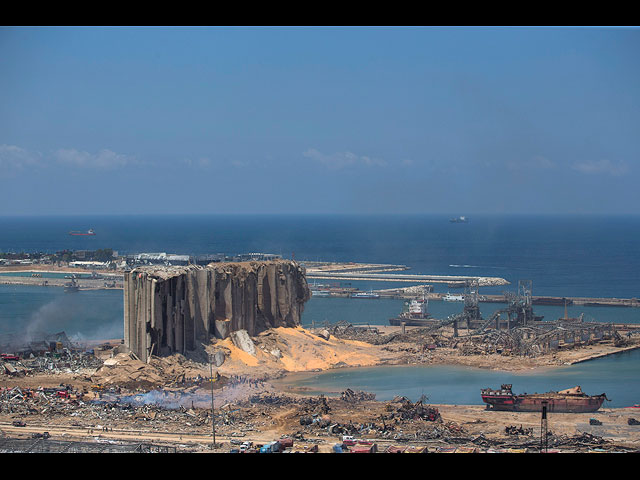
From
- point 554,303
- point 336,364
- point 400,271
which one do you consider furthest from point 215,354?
point 400,271

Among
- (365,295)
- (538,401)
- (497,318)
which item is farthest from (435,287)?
(538,401)

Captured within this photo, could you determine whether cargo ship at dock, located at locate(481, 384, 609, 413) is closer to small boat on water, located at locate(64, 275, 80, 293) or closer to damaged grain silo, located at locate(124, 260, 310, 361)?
damaged grain silo, located at locate(124, 260, 310, 361)

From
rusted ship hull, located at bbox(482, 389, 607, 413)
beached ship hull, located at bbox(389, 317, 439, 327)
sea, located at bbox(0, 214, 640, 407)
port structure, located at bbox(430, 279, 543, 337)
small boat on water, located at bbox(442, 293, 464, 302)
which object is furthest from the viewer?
small boat on water, located at bbox(442, 293, 464, 302)

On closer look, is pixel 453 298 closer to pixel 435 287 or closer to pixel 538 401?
pixel 435 287

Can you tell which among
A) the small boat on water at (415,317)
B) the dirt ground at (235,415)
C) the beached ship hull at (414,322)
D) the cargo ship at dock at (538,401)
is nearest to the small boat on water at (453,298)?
the small boat on water at (415,317)

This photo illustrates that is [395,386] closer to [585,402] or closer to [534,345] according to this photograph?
[585,402]

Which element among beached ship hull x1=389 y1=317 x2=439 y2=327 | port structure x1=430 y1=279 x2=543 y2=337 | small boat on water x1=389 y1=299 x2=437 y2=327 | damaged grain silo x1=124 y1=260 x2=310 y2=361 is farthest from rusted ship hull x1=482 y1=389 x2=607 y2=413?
small boat on water x1=389 y1=299 x2=437 y2=327
